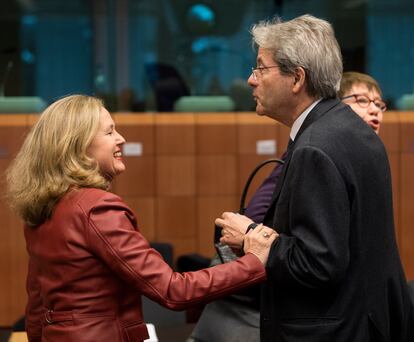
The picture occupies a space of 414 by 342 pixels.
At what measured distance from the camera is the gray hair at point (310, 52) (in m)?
2.53

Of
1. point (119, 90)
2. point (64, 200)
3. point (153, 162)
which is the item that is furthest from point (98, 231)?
point (119, 90)

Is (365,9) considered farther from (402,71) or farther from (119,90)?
(119,90)

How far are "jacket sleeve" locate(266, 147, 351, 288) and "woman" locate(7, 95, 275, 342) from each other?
0.10m

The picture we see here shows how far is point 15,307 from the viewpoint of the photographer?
6.16 m

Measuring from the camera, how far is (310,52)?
2.53 meters

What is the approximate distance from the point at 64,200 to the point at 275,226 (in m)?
0.58

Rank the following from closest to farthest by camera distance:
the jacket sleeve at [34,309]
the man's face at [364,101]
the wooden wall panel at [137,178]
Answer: the jacket sleeve at [34,309] → the man's face at [364,101] → the wooden wall panel at [137,178]

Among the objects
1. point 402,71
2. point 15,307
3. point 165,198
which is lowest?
point 15,307

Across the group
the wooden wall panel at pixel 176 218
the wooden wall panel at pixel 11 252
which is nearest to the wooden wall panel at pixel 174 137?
the wooden wall panel at pixel 176 218

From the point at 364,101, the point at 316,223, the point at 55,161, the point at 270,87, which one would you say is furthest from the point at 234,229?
the point at 364,101

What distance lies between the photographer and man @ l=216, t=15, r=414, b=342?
2.35m

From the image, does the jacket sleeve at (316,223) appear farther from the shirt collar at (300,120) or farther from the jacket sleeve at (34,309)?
the jacket sleeve at (34,309)

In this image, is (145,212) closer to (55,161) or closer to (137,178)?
(137,178)

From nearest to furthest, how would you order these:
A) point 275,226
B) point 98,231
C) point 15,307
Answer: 1. point 98,231
2. point 275,226
3. point 15,307
